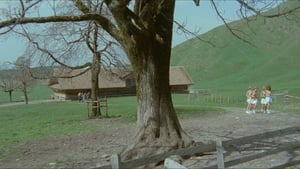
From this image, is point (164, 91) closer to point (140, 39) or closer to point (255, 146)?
point (140, 39)

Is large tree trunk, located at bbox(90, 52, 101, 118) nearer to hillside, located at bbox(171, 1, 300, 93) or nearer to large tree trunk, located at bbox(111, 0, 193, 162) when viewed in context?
large tree trunk, located at bbox(111, 0, 193, 162)

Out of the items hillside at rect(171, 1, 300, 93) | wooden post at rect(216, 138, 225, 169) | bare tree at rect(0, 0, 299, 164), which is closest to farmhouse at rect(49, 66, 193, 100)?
hillside at rect(171, 1, 300, 93)

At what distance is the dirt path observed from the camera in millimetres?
12945

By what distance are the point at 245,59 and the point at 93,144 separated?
11278cm

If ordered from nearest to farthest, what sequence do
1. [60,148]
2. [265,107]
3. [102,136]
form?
[60,148] → [102,136] → [265,107]

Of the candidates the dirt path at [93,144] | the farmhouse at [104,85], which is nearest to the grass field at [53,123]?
the dirt path at [93,144]

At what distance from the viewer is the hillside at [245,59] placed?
10412 centimetres

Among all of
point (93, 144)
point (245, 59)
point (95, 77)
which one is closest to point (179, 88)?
point (245, 59)

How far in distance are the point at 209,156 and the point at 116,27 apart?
14.5ft

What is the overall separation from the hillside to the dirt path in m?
73.6

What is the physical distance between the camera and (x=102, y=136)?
18.8 m

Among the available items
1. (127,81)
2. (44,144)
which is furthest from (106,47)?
(127,81)

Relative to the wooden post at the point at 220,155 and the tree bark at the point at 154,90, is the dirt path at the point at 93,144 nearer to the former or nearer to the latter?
the tree bark at the point at 154,90

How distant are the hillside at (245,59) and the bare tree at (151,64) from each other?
81.4 metres
